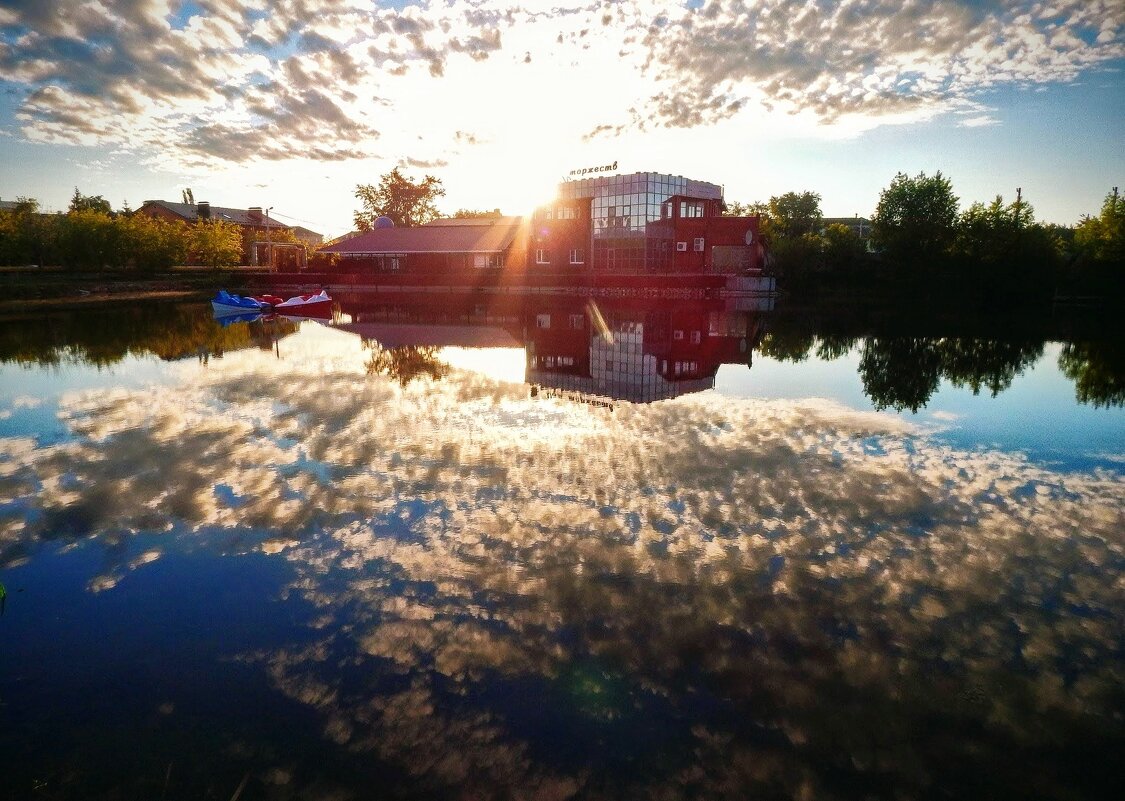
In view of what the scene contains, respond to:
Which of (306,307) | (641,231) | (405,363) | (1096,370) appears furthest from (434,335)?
(641,231)

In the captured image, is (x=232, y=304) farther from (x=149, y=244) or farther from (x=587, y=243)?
(x=587, y=243)

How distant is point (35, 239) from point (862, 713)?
84.4m

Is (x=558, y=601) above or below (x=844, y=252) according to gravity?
below

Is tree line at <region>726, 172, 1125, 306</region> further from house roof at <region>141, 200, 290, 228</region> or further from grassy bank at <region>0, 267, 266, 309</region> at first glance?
house roof at <region>141, 200, 290, 228</region>

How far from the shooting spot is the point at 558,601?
6230 millimetres

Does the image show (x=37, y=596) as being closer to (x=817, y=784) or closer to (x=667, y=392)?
(x=817, y=784)

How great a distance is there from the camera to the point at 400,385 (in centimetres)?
1720

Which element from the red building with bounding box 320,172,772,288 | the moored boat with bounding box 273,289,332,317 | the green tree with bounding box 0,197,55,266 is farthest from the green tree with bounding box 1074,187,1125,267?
the green tree with bounding box 0,197,55,266

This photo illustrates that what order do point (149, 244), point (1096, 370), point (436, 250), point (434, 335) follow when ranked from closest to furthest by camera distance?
point (1096, 370) < point (434, 335) < point (149, 244) < point (436, 250)

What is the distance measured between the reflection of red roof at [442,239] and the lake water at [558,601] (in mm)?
58315

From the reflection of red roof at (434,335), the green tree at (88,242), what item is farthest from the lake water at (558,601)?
the green tree at (88,242)

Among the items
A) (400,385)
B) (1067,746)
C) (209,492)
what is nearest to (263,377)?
(400,385)

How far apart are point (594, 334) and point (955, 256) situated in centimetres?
5050

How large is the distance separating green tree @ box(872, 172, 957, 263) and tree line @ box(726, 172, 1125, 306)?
10 cm
